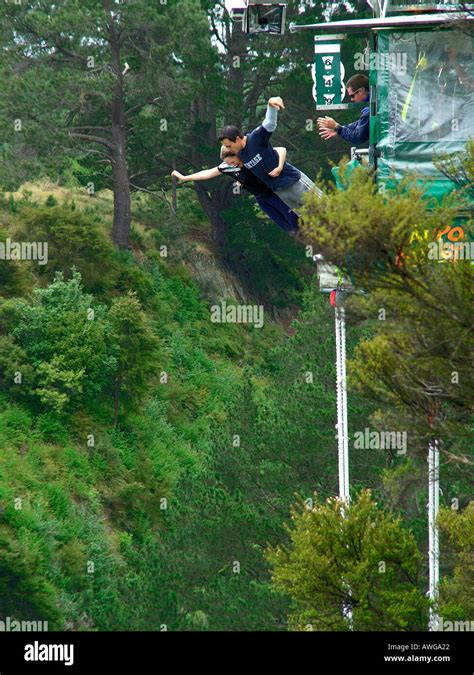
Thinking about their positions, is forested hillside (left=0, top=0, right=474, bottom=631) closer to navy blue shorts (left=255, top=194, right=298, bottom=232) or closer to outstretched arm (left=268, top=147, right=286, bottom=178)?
navy blue shorts (left=255, top=194, right=298, bottom=232)

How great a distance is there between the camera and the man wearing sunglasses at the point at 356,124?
1719 centimetres

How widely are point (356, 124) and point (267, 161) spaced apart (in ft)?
10.4

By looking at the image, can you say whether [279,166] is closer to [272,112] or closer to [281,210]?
[281,210]

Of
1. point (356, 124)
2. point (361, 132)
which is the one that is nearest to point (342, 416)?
point (356, 124)

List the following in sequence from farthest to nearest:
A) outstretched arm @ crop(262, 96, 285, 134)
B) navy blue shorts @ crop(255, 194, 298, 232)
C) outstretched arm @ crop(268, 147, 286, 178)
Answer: navy blue shorts @ crop(255, 194, 298, 232)
outstretched arm @ crop(268, 147, 286, 178)
outstretched arm @ crop(262, 96, 285, 134)

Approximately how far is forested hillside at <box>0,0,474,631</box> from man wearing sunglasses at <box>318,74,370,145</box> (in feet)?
7.83

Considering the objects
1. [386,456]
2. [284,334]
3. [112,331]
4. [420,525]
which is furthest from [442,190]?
[284,334]

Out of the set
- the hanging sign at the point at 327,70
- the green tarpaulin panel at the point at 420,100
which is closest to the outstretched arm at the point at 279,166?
the green tarpaulin panel at the point at 420,100

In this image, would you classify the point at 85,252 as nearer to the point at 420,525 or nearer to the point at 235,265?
the point at 235,265

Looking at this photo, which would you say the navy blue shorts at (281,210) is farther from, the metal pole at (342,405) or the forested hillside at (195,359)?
the metal pole at (342,405)

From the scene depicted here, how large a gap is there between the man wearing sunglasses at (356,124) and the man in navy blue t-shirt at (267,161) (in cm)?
133

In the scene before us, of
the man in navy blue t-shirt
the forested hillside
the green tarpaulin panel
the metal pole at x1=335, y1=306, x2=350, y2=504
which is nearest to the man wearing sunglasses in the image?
the green tarpaulin panel

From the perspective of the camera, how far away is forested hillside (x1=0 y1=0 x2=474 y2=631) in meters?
15.0

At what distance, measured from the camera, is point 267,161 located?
51.8 feet
